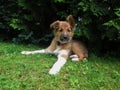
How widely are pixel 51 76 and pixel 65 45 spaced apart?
159 cm

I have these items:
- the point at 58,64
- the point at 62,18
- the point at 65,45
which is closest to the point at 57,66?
the point at 58,64

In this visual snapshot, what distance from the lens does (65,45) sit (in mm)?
8359

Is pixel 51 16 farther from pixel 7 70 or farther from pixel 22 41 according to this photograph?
pixel 7 70

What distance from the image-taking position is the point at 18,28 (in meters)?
9.27

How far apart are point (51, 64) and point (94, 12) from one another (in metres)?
1.81

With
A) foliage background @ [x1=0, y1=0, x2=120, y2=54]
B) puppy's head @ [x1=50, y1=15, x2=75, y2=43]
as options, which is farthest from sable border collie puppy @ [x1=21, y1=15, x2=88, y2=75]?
foliage background @ [x1=0, y1=0, x2=120, y2=54]

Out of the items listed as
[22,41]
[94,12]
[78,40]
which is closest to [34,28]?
[22,41]

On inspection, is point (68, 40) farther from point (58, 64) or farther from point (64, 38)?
point (58, 64)

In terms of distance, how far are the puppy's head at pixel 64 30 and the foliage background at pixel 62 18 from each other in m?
0.37

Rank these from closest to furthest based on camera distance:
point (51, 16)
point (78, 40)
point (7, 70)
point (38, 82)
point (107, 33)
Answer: point (38, 82), point (7, 70), point (107, 33), point (78, 40), point (51, 16)

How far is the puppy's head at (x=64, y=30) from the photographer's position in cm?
808

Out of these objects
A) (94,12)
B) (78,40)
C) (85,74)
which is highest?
(94,12)

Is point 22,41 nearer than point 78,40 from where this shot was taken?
No

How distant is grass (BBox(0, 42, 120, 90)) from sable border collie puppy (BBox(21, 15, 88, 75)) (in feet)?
0.59
